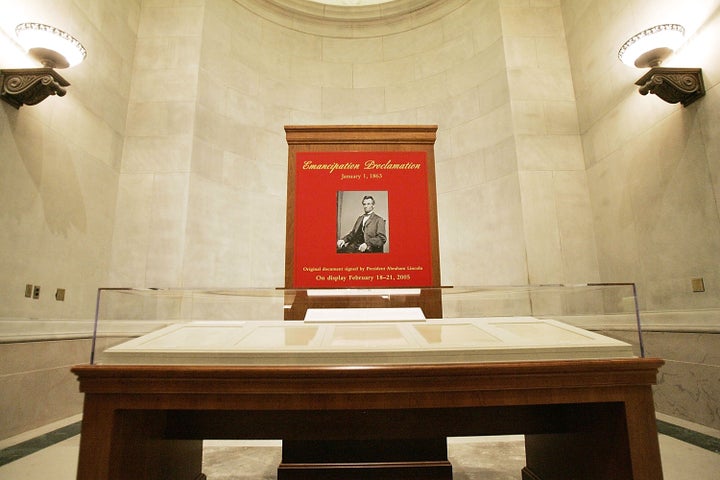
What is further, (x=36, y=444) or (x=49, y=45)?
(x=49, y=45)

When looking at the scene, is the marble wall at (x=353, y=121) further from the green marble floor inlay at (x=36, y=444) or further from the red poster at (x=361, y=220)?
the red poster at (x=361, y=220)

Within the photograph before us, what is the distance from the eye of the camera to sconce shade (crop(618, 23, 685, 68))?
342 centimetres

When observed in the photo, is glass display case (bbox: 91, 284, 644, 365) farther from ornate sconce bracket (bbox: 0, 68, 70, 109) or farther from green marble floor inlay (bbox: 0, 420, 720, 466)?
ornate sconce bracket (bbox: 0, 68, 70, 109)

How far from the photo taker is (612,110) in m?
4.51

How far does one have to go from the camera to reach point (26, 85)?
326 centimetres

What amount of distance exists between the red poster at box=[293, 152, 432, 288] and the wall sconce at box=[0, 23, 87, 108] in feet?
6.90

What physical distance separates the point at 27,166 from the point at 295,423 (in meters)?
3.27

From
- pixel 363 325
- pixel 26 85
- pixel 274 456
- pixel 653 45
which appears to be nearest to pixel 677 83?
pixel 653 45

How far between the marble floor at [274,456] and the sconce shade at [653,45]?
299 cm

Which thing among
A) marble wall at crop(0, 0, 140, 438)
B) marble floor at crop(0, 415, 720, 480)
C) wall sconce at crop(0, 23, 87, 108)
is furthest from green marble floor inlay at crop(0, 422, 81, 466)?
wall sconce at crop(0, 23, 87, 108)

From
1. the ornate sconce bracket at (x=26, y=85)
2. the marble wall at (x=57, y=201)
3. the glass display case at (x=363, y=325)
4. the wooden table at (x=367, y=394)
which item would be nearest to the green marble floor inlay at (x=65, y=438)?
the marble wall at (x=57, y=201)

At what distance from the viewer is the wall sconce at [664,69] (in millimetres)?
3357

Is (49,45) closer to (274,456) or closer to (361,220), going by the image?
Result: (361,220)

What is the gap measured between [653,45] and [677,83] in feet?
1.35
